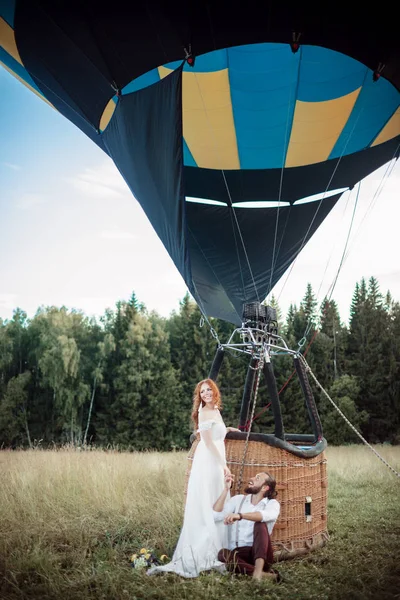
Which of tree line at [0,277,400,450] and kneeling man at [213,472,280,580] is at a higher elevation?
tree line at [0,277,400,450]

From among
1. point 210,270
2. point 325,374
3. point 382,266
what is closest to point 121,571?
point 210,270

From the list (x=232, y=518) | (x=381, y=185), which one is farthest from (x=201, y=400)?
(x=381, y=185)

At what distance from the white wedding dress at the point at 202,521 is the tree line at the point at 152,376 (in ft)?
64.6

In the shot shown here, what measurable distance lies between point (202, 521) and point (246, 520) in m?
0.27

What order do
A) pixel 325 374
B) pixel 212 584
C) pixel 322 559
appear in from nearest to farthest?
pixel 212 584, pixel 322 559, pixel 325 374

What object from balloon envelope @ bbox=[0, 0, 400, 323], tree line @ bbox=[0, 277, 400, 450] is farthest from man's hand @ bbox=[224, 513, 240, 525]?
tree line @ bbox=[0, 277, 400, 450]

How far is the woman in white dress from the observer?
Answer: 305 centimetres

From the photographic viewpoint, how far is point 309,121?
4992 millimetres

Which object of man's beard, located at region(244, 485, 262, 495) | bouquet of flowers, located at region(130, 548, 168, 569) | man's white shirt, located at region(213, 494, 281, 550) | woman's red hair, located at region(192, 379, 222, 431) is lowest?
bouquet of flowers, located at region(130, 548, 168, 569)

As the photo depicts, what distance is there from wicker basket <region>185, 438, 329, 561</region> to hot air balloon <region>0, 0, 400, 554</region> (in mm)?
11

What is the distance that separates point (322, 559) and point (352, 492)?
3.00 metres

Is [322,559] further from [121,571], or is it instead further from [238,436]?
[121,571]

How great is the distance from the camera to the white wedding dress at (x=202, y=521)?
120 inches

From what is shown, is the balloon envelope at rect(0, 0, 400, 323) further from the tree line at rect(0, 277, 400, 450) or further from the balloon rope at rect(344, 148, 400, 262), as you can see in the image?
the tree line at rect(0, 277, 400, 450)
